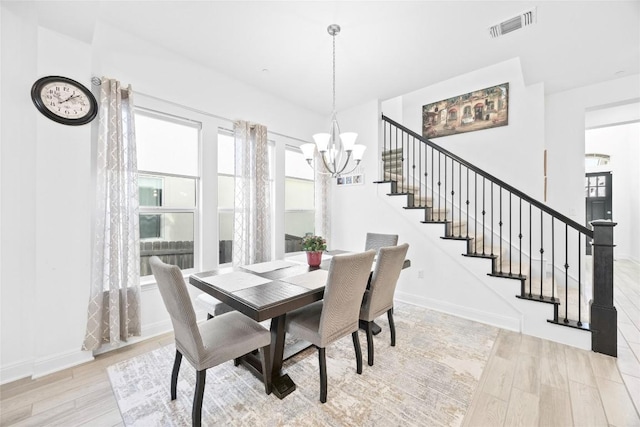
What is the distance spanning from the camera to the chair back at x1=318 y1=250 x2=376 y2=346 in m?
1.78

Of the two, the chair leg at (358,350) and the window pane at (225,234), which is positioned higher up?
the window pane at (225,234)

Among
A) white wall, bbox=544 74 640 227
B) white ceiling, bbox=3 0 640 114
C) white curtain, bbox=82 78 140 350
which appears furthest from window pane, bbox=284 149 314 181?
white wall, bbox=544 74 640 227

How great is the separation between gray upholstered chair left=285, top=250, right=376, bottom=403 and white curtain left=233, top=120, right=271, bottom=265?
1.54m

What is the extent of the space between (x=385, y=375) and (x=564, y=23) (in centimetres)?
364

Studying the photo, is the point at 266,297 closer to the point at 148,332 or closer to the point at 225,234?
the point at 148,332

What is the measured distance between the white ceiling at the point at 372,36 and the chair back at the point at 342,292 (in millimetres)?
2178

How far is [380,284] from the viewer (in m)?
2.25

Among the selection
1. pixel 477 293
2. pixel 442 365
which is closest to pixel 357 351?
pixel 442 365

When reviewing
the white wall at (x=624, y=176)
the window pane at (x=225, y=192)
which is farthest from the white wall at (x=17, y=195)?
the white wall at (x=624, y=176)

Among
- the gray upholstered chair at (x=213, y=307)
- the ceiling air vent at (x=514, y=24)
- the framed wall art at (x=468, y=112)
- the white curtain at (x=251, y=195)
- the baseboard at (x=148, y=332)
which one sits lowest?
the baseboard at (x=148, y=332)

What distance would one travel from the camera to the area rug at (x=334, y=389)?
5.51ft

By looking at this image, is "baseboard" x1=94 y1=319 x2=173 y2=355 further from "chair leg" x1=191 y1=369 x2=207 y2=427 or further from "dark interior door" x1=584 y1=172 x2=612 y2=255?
"dark interior door" x1=584 y1=172 x2=612 y2=255

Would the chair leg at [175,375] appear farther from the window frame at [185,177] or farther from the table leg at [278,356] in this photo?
the window frame at [185,177]

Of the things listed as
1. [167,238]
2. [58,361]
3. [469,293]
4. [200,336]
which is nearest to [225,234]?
[167,238]
